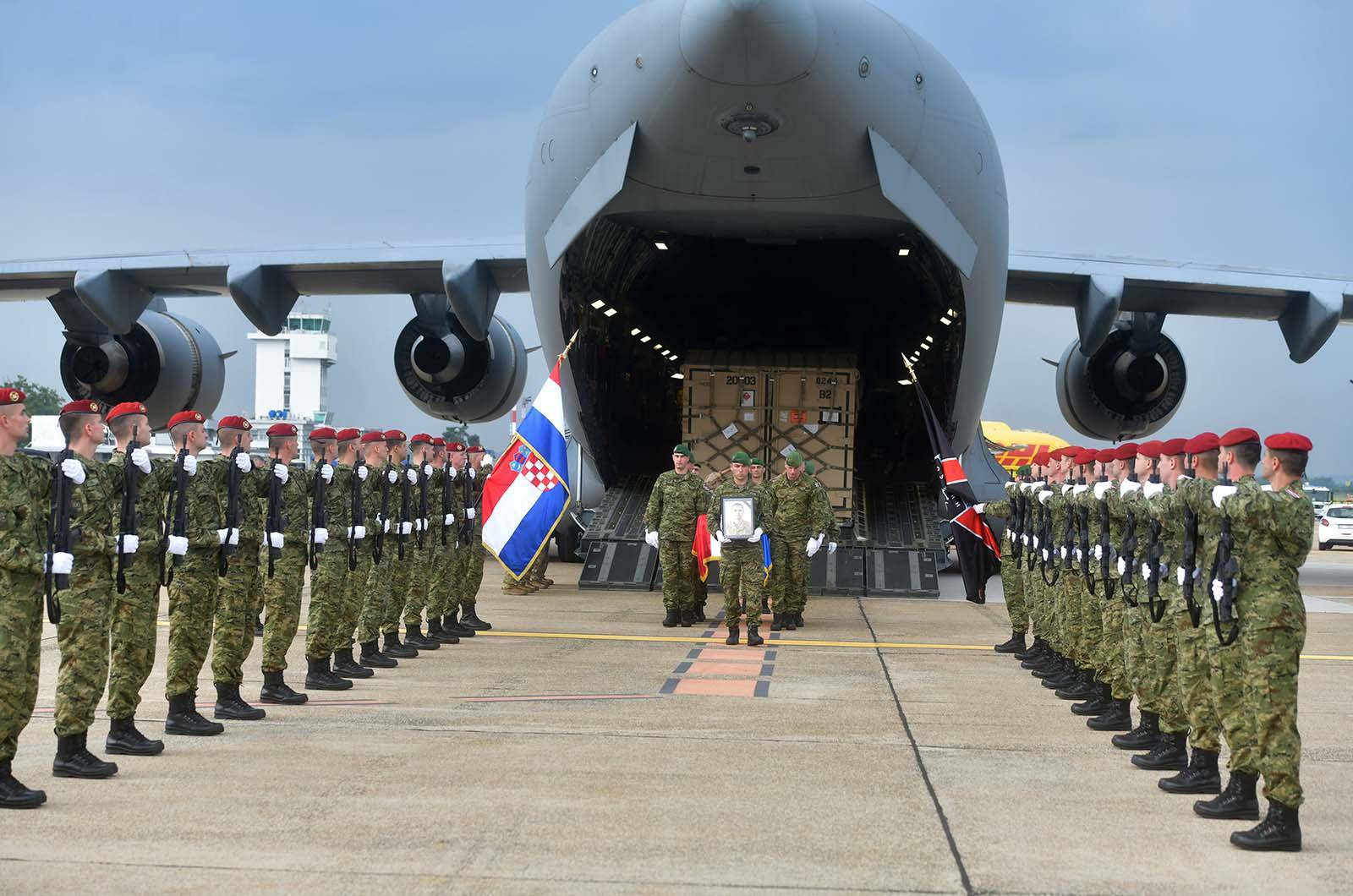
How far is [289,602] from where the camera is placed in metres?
7.62

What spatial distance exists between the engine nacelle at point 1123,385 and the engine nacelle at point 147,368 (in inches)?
445

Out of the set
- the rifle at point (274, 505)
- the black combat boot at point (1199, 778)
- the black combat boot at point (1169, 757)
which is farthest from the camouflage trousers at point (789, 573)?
the black combat boot at point (1199, 778)

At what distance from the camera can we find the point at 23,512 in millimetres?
5098

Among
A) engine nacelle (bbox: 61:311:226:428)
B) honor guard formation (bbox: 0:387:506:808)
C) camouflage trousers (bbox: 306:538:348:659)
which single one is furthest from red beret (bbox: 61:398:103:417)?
engine nacelle (bbox: 61:311:226:428)

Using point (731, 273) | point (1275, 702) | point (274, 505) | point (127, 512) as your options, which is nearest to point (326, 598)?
point (274, 505)

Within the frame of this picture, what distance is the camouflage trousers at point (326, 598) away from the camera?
8.12 meters

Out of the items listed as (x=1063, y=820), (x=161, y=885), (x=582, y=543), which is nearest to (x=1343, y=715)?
(x=1063, y=820)

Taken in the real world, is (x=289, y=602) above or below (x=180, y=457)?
below

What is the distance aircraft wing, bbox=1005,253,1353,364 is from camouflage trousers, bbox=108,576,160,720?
11.4m

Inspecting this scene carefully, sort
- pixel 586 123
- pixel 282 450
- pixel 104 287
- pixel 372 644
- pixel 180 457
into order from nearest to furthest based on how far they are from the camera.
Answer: pixel 180 457 < pixel 282 450 < pixel 372 644 < pixel 586 123 < pixel 104 287

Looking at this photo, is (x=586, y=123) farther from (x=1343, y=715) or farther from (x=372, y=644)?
(x=1343, y=715)

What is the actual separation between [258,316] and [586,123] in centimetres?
620

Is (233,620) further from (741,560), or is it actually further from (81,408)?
(741,560)

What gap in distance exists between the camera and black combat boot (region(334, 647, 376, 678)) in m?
8.73
